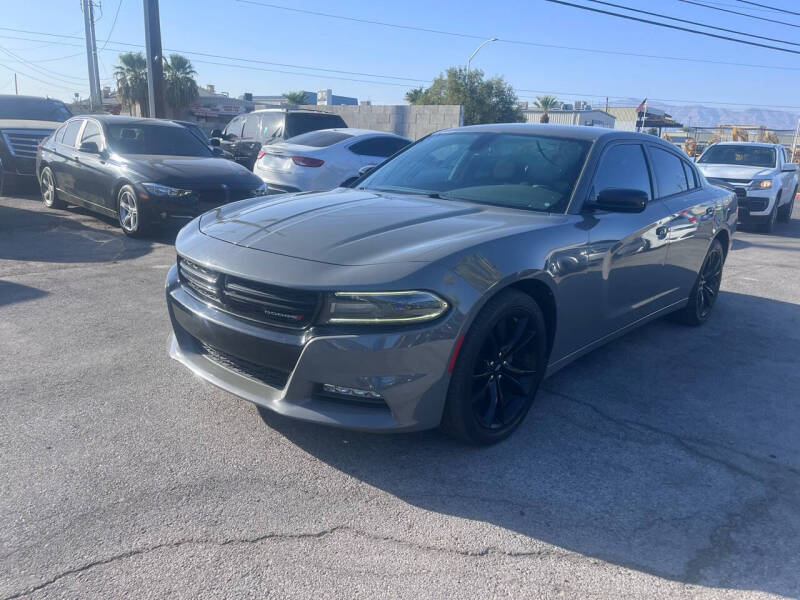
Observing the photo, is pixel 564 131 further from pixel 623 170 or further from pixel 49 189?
pixel 49 189

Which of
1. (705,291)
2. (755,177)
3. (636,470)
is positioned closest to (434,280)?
(636,470)

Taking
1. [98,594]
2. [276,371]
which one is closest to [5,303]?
[276,371]

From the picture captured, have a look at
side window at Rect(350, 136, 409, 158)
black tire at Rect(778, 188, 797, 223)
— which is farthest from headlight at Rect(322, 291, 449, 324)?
black tire at Rect(778, 188, 797, 223)

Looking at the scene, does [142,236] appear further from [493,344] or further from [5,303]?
[493,344]

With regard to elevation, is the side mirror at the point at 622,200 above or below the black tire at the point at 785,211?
above

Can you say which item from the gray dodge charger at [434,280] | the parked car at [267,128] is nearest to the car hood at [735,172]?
the parked car at [267,128]

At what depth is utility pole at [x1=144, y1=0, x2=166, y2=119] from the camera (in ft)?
56.0

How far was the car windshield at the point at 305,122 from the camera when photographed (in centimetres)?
1316

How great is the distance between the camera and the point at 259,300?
Answer: 9.91 feet

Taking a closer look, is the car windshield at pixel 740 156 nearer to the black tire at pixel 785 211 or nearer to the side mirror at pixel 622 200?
the black tire at pixel 785 211

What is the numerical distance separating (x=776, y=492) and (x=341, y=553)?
2.13 m

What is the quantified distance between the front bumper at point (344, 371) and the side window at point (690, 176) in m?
3.65

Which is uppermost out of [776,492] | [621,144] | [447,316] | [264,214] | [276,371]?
[621,144]

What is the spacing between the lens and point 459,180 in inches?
172
